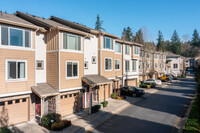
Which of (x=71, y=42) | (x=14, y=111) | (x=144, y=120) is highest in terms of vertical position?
(x=71, y=42)

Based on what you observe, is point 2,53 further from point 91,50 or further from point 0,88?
point 91,50

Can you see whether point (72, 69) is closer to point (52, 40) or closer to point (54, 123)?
point (52, 40)

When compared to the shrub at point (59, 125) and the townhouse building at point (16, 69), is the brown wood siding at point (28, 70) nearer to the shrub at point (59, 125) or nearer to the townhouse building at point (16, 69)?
the townhouse building at point (16, 69)

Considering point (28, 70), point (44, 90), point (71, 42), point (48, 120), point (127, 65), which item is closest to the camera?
point (48, 120)

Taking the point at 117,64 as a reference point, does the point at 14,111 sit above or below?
below

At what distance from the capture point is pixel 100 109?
17562mm

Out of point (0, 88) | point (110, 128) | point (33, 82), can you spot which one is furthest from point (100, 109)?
point (0, 88)

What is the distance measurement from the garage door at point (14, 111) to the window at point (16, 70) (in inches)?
80.4

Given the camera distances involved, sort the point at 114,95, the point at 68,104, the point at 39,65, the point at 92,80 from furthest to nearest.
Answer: the point at 114,95 < the point at 92,80 < the point at 68,104 < the point at 39,65

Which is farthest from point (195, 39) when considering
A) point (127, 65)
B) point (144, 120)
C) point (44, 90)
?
point (44, 90)

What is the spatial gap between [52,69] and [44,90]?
2.34 metres

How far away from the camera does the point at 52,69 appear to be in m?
14.5

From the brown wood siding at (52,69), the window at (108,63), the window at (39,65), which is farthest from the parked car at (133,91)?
the window at (39,65)

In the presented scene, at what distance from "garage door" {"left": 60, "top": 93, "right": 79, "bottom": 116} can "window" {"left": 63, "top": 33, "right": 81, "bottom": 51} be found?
16.9 ft
